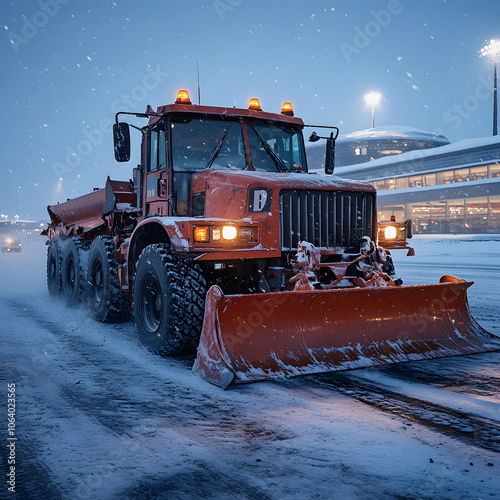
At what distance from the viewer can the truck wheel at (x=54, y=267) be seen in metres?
11.1

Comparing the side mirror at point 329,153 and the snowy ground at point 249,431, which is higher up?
the side mirror at point 329,153

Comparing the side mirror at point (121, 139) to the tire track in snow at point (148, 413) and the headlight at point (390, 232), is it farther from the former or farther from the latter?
the headlight at point (390, 232)

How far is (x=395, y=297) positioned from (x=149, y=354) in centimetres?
265

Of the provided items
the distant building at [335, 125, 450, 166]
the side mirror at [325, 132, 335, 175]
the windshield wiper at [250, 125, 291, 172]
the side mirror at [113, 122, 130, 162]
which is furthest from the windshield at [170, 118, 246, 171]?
the distant building at [335, 125, 450, 166]

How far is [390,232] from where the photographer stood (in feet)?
22.6

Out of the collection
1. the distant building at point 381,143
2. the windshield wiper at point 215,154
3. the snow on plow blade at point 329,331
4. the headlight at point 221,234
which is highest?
the distant building at point 381,143

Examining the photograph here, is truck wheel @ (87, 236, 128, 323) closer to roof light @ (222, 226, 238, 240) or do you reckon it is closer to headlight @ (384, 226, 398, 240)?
roof light @ (222, 226, 238, 240)

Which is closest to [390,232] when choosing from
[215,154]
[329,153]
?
[329,153]

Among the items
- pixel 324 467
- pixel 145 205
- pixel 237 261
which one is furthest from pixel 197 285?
pixel 324 467

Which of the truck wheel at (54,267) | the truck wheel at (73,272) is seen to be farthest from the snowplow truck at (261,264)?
the truck wheel at (54,267)

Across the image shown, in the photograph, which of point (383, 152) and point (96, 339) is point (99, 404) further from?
point (383, 152)

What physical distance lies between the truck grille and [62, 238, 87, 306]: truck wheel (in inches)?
182

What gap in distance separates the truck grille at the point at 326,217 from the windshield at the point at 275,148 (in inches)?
38.9

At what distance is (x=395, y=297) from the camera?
18.1ft
